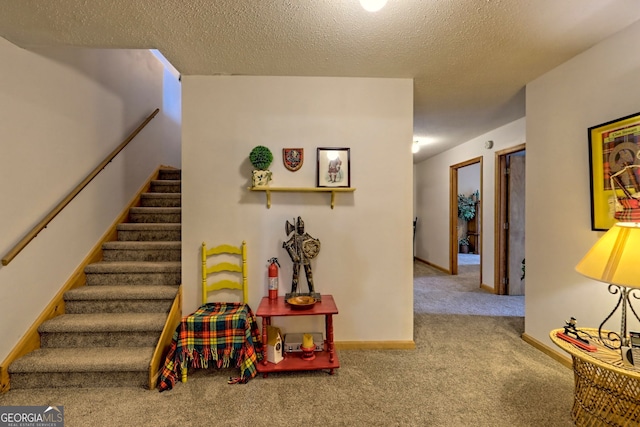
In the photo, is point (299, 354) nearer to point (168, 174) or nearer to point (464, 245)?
point (168, 174)

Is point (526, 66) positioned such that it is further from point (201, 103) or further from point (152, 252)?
point (152, 252)

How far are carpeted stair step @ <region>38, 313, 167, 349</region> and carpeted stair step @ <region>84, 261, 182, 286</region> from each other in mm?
402

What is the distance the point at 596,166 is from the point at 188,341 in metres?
3.03

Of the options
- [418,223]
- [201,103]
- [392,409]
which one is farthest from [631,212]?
[418,223]

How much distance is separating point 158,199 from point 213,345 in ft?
7.05

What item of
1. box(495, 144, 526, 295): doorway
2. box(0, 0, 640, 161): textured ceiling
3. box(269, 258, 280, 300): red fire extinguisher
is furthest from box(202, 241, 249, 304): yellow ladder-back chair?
box(495, 144, 526, 295): doorway

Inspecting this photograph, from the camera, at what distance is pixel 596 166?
199cm

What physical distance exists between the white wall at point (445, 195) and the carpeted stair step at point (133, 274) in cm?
397

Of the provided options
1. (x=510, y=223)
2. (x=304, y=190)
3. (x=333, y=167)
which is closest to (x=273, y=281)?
(x=304, y=190)

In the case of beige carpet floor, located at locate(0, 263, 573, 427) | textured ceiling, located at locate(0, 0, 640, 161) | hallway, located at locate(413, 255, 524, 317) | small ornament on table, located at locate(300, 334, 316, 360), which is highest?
textured ceiling, located at locate(0, 0, 640, 161)

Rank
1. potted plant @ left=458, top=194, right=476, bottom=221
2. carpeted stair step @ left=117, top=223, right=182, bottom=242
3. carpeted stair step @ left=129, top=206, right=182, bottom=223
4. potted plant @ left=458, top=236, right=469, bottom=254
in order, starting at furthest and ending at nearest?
1. potted plant @ left=458, top=236, right=469, bottom=254
2. potted plant @ left=458, top=194, right=476, bottom=221
3. carpeted stair step @ left=129, top=206, right=182, bottom=223
4. carpeted stair step @ left=117, top=223, right=182, bottom=242

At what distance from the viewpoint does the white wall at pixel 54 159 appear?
1.99 metres

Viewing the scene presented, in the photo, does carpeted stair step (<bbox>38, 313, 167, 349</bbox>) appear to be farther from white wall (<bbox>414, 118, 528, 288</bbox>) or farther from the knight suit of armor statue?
white wall (<bbox>414, 118, 528, 288</bbox>)

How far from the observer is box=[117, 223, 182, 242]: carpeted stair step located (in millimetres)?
3027
